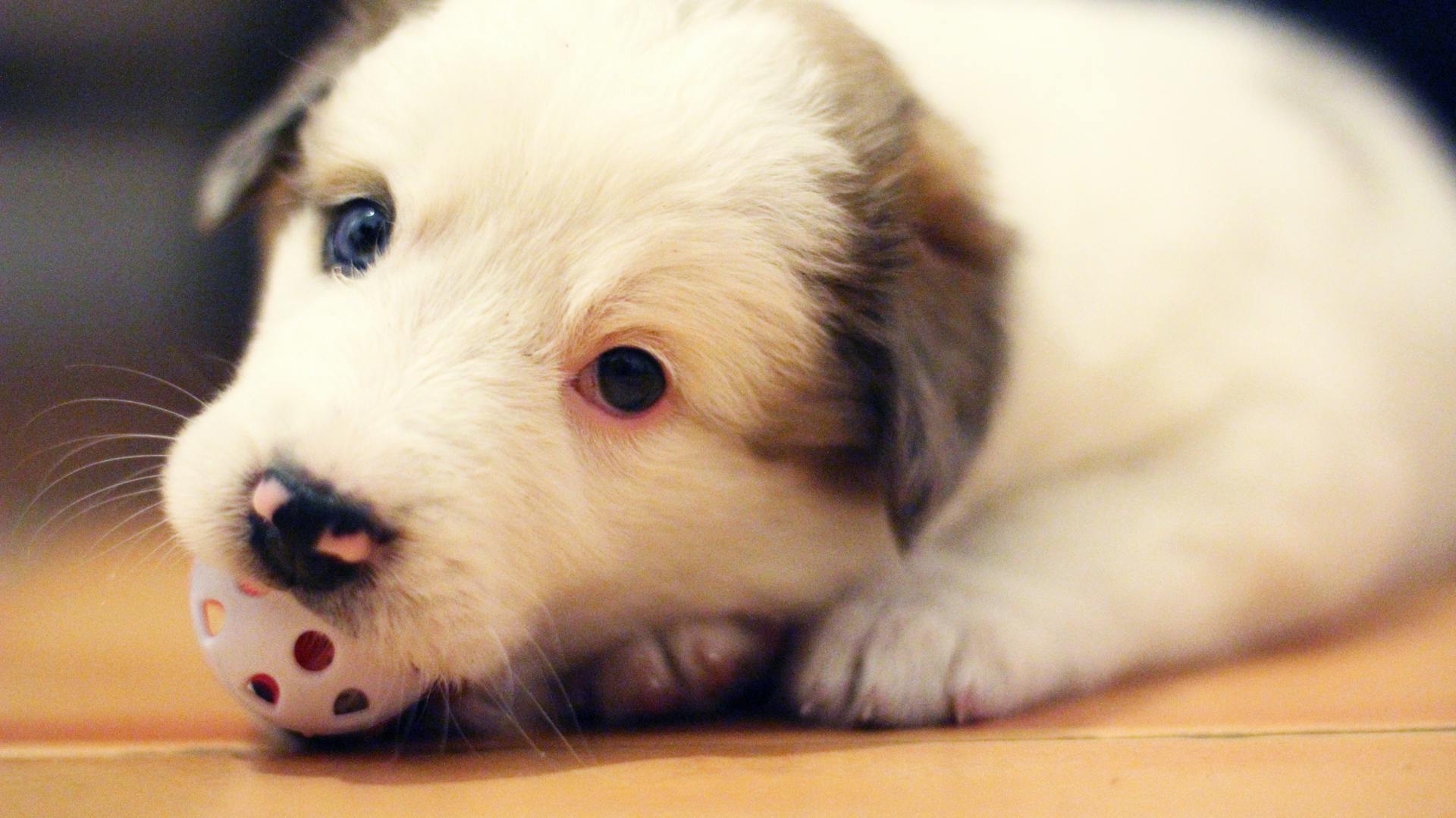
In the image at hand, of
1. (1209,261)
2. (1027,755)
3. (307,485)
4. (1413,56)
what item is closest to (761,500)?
(1027,755)

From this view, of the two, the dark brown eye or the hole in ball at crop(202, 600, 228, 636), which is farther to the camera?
the dark brown eye

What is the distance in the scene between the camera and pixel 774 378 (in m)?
2.12

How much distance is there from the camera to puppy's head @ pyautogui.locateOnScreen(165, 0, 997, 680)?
180 centimetres

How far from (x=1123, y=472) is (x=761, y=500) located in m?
0.93

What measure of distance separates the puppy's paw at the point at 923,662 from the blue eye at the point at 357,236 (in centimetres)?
96

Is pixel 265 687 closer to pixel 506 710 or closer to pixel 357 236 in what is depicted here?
pixel 506 710

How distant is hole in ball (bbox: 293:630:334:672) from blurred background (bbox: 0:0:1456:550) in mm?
459

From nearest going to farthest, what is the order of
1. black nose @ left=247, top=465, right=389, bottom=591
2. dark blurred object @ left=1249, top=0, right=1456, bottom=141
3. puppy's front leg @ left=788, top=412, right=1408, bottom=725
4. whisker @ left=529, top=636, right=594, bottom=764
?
black nose @ left=247, top=465, right=389, bottom=591
whisker @ left=529, top=636, right=594, bottom=764
puppy's front leg @ left=788, top=412, right=1408, bottom=725
dark blurred object @ left=1249, top=0, right=1456, bottom=141

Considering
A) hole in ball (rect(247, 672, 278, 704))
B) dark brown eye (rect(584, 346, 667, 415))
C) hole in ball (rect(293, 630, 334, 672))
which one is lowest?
hole in ball (rect(247, 672, 278, 704))

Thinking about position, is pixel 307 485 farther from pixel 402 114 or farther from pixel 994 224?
pixel 994 224

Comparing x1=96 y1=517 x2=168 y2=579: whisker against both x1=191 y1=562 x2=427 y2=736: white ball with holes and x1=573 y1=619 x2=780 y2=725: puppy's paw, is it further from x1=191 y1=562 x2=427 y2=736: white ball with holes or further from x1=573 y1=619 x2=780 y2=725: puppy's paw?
x1=573 y1=619 x2=780 y2=725: puppy's paw

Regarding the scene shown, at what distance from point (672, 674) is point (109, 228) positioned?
1.70m

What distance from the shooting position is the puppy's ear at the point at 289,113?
2381 mm

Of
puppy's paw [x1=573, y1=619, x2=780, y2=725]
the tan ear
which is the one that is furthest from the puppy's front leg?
the tan ear
